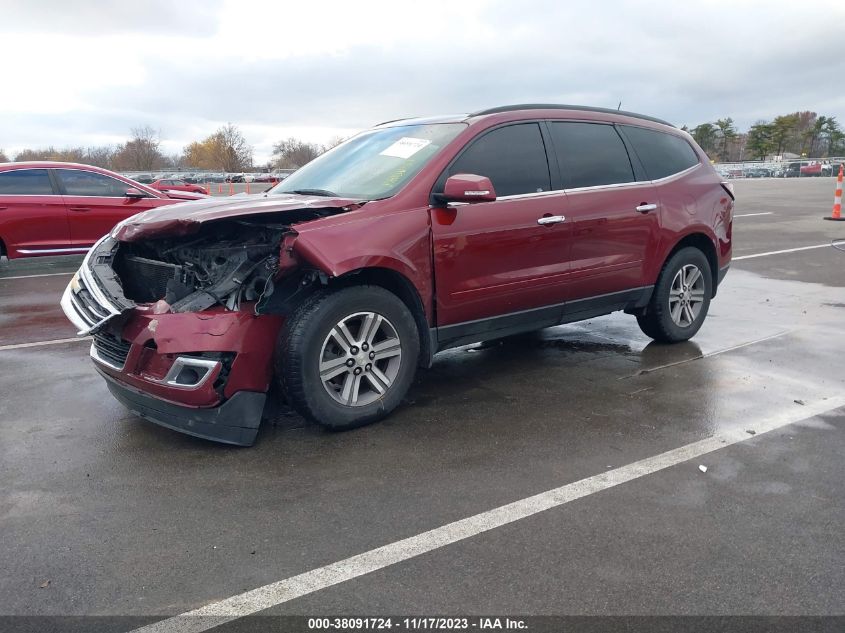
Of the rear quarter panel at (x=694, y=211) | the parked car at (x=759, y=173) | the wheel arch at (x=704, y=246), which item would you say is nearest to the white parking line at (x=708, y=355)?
the wheel arch at (x=704, y=246)

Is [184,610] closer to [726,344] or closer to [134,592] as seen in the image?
[134,592]

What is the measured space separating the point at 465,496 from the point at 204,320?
1624 millimetres

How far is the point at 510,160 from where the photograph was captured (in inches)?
193

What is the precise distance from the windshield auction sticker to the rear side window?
1917mm

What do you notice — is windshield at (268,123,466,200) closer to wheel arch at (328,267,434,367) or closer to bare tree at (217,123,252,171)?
wheel arch at (328,267,434,367)

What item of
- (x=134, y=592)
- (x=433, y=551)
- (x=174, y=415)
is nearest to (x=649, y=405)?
(x=433, y=551)

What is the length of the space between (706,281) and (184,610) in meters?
5.15

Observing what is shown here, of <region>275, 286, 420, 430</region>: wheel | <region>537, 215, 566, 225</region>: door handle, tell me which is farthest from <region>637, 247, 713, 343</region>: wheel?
<region>275, 286, 420, 430</region>: wheel

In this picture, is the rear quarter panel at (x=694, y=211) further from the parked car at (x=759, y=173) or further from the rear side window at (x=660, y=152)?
the parked car at (x=759, y=173)

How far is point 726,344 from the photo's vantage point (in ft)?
20.3

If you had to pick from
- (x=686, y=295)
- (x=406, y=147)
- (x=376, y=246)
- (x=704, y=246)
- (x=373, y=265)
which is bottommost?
(x=686, y=295)

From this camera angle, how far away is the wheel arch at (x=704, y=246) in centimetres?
604

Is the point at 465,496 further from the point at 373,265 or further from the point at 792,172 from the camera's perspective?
the point at 792,172

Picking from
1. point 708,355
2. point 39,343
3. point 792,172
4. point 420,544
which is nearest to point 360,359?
point 420,544
